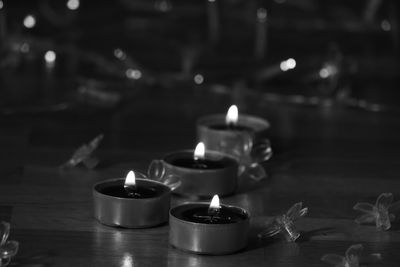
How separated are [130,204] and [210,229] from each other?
0.55 ft

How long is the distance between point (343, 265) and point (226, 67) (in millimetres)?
1961

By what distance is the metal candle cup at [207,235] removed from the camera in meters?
1.36

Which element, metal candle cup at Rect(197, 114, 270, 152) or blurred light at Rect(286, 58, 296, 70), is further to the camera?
blurred light at Rect(286, 58, 296, 70)

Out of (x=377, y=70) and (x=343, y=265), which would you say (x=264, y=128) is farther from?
(x=377, y=70)

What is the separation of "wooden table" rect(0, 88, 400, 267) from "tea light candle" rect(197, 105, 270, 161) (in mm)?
87

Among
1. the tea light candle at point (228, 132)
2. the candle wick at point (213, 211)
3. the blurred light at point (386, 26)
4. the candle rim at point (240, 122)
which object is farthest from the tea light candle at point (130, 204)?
the blurred light at point (386, 26)

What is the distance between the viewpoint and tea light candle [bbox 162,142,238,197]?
5.44 feet

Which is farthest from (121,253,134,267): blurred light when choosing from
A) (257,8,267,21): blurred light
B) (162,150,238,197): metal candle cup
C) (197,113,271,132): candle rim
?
(257,8,267,21): blurred light

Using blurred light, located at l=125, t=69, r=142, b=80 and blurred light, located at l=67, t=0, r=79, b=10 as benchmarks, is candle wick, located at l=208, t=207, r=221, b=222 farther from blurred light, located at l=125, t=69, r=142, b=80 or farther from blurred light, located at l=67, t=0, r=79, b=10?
blurred light, located at l=67, t=0, r=79, b=10

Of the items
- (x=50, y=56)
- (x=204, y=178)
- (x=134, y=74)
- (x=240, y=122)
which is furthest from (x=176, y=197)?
(x=50, y=56)

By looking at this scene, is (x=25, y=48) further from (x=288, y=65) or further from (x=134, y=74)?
(x=288, y=65)

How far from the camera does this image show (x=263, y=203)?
1.71 m

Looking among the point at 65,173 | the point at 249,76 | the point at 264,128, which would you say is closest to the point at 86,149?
the point at 65,173

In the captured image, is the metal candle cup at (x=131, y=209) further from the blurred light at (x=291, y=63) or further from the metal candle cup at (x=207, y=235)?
the blurred light at (x=291, y=63)
